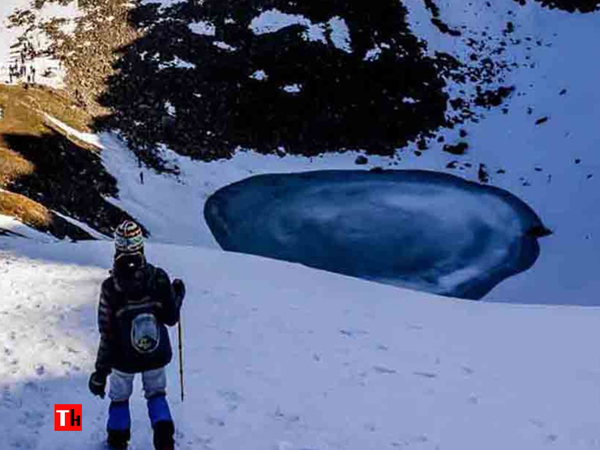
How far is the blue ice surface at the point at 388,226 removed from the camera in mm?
35625

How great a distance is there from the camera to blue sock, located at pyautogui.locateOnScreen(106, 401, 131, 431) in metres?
7.96

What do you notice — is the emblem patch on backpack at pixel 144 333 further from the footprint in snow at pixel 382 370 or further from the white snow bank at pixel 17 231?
the white snow bank at pixel 17 231


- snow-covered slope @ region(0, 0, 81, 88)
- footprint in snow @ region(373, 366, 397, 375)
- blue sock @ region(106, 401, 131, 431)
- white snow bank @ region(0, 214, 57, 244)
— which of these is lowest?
blue sock @ region(106, 401, 131, 431)

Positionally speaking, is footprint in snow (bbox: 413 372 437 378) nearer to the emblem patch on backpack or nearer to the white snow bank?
the emblem patch on backpack

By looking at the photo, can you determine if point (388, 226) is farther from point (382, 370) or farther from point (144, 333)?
point (144, 333)

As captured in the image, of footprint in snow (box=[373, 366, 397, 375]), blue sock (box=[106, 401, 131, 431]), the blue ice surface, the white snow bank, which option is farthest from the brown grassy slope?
blue sock (box=[106, 401, 131, 431])

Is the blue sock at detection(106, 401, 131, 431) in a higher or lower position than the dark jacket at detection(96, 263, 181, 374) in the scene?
lower

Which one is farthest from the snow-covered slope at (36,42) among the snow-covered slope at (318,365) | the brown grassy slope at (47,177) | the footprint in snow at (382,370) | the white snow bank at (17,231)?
the footprint in snow at (382,370)

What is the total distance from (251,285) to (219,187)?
3074cm

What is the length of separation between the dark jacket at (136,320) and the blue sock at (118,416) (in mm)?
465

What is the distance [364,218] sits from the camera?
135 feet

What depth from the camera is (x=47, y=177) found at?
3778 cm

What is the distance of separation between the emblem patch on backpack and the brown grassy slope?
22690mm

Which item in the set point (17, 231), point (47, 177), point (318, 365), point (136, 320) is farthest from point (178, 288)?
point (47, 177)
